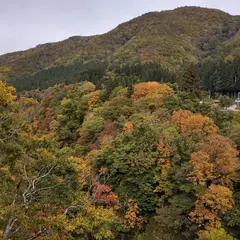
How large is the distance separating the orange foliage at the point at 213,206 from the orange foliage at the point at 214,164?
976 mm

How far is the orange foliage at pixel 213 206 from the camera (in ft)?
53.0

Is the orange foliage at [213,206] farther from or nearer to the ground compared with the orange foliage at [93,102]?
nearer to the ground

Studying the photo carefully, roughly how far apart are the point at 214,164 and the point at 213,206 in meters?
2.73

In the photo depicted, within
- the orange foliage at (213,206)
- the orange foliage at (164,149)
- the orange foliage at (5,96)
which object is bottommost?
the orange foliage at (213,206)

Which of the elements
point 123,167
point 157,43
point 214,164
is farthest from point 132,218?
point 157,43

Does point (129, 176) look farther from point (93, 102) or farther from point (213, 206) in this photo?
point (93, 102)

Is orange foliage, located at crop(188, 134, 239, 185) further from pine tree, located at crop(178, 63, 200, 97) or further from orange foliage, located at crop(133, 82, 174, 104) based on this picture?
pine tree, located at crop(178, 63, 200, 97)

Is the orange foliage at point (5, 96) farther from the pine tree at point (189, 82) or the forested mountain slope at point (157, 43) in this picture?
the forested mountain slope at point (157, 43)

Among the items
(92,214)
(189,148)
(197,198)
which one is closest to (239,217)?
(197,198)

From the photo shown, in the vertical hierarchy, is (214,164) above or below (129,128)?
below

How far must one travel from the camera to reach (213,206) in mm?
16406

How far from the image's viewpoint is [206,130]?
24609 millimetres

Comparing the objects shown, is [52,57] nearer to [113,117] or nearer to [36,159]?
[113,117]

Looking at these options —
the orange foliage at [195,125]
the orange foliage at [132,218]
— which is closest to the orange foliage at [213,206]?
the orange foliage at [132,218]
